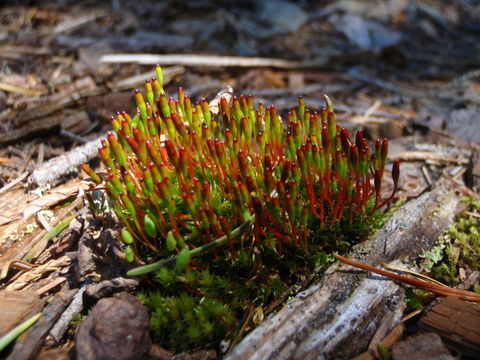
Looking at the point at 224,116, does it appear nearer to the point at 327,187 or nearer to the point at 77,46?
the point at 327,187

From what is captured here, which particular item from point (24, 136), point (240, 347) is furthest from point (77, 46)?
point (240, 347)

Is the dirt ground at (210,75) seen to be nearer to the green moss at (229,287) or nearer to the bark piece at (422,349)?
the green moss at (229,287)

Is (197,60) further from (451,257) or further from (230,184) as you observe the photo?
(451,257)

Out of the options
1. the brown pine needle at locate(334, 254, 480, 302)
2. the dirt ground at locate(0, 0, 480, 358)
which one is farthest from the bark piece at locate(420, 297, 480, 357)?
the dirt ground at locate(0, 0, 480, 358)

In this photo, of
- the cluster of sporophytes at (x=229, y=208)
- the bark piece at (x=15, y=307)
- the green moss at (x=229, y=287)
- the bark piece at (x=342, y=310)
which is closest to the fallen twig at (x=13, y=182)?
the bark piece at (x=15, y=307)

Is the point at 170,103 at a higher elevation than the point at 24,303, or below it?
higher

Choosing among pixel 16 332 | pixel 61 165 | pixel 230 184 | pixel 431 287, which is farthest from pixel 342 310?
pixel 61 165

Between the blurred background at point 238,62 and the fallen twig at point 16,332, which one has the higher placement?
the blurred background at point 238,62
